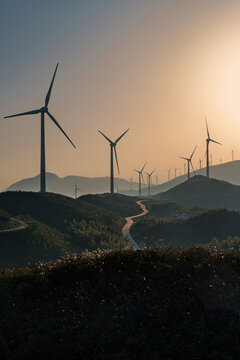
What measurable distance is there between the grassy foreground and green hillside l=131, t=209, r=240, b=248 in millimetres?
64143

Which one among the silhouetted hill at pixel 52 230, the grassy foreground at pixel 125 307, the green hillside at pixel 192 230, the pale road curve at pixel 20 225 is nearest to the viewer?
the grassy foreground at pixel 125 307

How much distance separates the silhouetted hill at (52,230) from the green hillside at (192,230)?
7498 mm

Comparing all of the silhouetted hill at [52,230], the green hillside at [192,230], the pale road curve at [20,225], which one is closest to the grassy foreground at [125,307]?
the silhouetted hill at [52,230]

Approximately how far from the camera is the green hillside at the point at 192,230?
8375 centimetres

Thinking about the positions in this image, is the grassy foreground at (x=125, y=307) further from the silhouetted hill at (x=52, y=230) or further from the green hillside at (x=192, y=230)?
the green hillside at (x=192, y=230)

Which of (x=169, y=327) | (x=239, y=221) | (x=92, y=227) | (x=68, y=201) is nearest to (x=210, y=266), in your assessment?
(x=169, y=327)

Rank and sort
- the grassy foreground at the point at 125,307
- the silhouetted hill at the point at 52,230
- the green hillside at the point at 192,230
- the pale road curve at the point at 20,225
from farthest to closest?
the green hillside at the point at 192,230 < the pale road curve at the point at 20,225 < the silhouetted hill at the point at 52,230 < the grassy foreground at the point at 125,307

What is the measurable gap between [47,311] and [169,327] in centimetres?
528

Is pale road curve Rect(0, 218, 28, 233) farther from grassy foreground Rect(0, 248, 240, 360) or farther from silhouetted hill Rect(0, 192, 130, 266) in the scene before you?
grassy foreground Rect(0, 248, 240, 360)

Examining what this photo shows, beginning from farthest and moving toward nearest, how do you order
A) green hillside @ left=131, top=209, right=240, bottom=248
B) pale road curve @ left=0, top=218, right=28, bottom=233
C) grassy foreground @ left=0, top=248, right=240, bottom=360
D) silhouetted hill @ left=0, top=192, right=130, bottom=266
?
1. green hillside @ left=131, top=209, right=240, bottom=248
2. pale road curve @ left=0, top=218, right=28, bottom=233
3. silhouetted hill @ left=0, top=192, right=130, bottom=266
4. grassy foreground @ left=0, top=248, right=240, bottom=360

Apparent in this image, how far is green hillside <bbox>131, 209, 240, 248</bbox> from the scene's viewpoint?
83.8 meters

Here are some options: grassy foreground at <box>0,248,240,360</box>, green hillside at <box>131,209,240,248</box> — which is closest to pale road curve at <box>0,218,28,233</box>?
green hillside at <box>131,209,240,248</box>

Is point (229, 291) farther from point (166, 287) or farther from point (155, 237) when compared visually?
point (155, 237)

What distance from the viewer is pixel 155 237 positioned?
89062 millimetres
